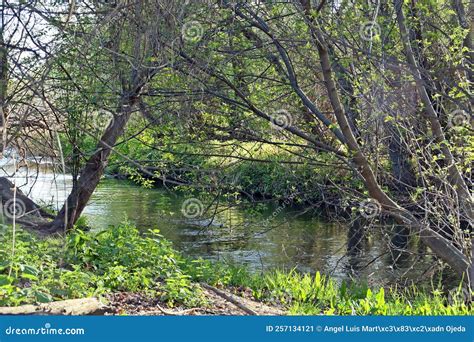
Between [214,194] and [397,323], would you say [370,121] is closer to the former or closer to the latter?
[214,194]

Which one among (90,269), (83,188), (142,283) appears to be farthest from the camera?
(83,188)

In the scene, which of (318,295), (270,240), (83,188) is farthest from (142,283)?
(270,240)

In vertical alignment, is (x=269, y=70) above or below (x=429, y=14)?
below

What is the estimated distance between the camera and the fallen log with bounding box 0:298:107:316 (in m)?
4.68

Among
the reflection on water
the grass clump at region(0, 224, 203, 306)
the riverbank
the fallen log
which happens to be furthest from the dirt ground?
the reflection on water

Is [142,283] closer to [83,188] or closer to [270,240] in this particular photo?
[83,188]

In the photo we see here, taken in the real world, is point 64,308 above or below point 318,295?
above

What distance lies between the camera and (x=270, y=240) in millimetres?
13398

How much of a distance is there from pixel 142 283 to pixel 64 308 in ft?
5.64

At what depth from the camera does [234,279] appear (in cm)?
876

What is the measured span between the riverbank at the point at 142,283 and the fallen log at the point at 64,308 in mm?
177

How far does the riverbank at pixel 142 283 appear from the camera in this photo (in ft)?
18.5

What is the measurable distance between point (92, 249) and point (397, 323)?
155 inches

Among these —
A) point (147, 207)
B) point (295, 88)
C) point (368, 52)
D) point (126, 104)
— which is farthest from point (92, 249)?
point (147, 207)
